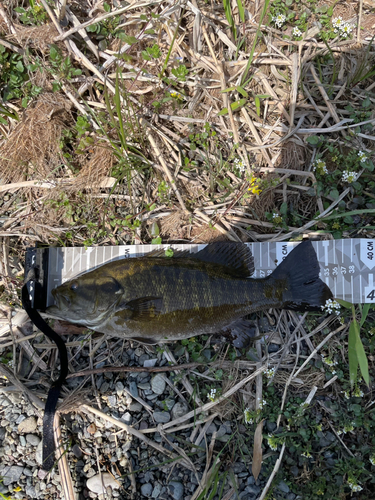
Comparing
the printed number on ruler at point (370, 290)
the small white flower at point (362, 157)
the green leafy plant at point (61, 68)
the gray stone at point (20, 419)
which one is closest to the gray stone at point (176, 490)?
the gray stone at point (20, 419)

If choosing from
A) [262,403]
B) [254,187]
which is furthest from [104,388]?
[254,187]

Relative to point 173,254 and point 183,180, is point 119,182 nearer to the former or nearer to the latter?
point 183,180

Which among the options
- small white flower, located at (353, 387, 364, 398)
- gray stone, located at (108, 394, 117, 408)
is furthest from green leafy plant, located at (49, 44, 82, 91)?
small white flower, located at (353, 387, 364, 398)

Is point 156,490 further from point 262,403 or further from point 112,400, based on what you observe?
point 262,403

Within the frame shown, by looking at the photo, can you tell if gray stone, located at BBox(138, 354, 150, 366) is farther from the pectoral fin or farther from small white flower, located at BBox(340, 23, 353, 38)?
small white flower, located at BBox(340, 23, 353, 38)

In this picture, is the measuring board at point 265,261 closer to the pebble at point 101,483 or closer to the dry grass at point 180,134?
the dry grass at point 180,134
